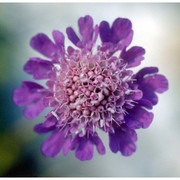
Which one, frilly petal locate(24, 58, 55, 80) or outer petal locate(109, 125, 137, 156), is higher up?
frilly petal locate(24, 58, 55, 80)

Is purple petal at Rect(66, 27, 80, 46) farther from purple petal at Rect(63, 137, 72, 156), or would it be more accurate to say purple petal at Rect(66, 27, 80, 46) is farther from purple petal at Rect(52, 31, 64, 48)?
purple petal at Rect(63, 137, 72, 156)

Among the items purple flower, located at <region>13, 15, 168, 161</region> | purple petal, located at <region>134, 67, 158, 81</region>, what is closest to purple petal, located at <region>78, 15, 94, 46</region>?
purple flower, located at <region>13, 15, 168, 161</region>

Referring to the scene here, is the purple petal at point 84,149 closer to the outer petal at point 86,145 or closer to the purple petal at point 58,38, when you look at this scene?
the outer petal at point 86,145

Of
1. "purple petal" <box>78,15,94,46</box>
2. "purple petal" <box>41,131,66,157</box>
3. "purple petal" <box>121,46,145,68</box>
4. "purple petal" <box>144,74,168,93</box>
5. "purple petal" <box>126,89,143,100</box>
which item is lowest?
"purple petal" <box>41,131,66,157</box>

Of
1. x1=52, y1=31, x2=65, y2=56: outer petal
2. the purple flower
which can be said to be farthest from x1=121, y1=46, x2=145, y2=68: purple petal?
x1=52, y1=31, x2=65, y2=56: outer petal

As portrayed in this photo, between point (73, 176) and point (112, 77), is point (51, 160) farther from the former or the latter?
point (112, 77)

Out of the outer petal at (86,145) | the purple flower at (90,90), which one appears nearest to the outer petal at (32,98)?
the purple flower at (90,90)

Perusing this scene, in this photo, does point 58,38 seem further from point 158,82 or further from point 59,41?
point 158,82

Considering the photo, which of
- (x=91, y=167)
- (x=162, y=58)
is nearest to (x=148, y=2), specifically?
(x=162, y=58)

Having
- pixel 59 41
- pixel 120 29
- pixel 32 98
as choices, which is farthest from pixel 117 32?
pixel 32 98
